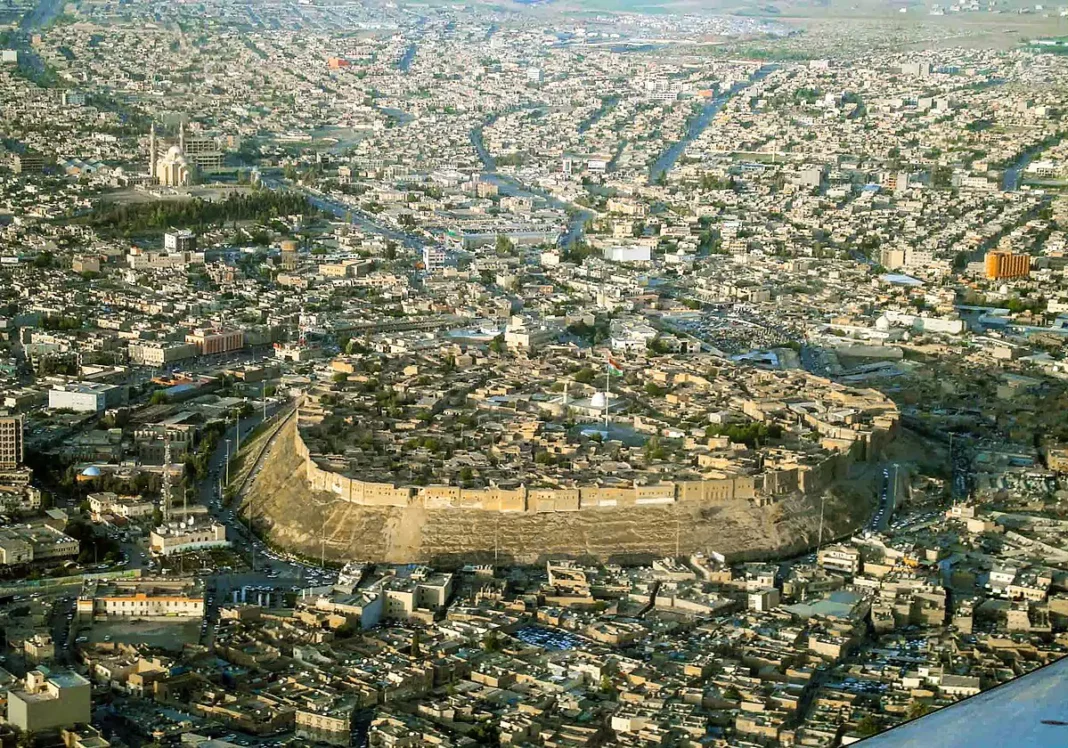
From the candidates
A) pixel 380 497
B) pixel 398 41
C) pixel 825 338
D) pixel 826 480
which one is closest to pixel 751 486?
pixel 826 480

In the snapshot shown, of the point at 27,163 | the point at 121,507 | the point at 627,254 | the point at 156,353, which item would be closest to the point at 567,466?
the point at 121,507

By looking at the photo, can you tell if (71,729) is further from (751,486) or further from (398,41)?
(398,41)

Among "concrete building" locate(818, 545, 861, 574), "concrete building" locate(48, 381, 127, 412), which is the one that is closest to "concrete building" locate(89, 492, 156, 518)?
"concrete building" locate(48, 381, 127, 412)

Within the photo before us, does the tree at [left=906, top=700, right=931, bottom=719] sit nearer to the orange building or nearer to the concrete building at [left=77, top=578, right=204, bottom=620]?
the concrete building at [left=77, top=578, right=204, bottom=620]

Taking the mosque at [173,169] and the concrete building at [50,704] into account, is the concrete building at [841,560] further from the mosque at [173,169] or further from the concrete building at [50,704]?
the mosque at [173,169]

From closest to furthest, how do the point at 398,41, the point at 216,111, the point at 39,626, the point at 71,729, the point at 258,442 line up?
the point at 71,729, the point at 39,626, the point at 258,442, the point at 216,111, the point at 398,41

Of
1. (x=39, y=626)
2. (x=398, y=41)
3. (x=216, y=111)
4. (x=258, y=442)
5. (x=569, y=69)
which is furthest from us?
(x=398, y=41)

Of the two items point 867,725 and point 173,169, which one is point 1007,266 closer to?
point 173,169
